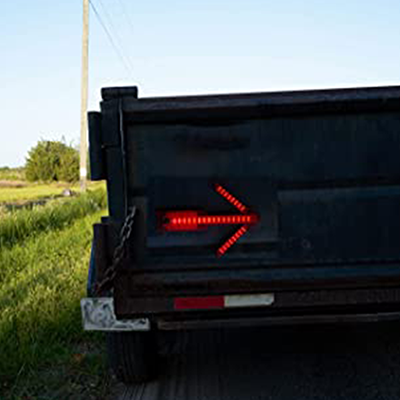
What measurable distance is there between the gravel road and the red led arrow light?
3.86 ft

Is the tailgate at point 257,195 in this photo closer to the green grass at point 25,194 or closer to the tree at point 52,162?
the green grass at point 25,194

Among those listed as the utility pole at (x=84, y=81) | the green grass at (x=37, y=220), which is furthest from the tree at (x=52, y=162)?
the green grass at (x=37, y=220)

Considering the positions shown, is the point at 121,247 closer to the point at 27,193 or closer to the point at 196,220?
the point at 196,220

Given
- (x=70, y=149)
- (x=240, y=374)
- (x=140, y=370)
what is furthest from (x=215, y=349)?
(x=70, y=149)

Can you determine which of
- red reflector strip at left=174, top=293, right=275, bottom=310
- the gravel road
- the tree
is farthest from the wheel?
the tree

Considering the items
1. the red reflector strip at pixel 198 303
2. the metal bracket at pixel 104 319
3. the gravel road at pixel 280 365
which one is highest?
the red reflector strip at pixel 198 303

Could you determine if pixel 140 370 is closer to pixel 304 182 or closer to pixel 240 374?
pixel 240 374

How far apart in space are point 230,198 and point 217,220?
0.45 ft

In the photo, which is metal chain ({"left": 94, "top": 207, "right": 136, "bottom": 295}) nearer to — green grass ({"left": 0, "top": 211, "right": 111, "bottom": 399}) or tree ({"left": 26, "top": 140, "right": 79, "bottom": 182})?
green grass ({"left": 0, "top": 211, "right": 111, "bottom": 399})

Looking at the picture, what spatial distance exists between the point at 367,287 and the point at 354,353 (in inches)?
57.4

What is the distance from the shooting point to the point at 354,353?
4273 mm

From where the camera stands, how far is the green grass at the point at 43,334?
3846mm

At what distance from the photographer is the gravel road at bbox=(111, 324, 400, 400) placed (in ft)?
11.6

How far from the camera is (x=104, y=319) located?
317cm
